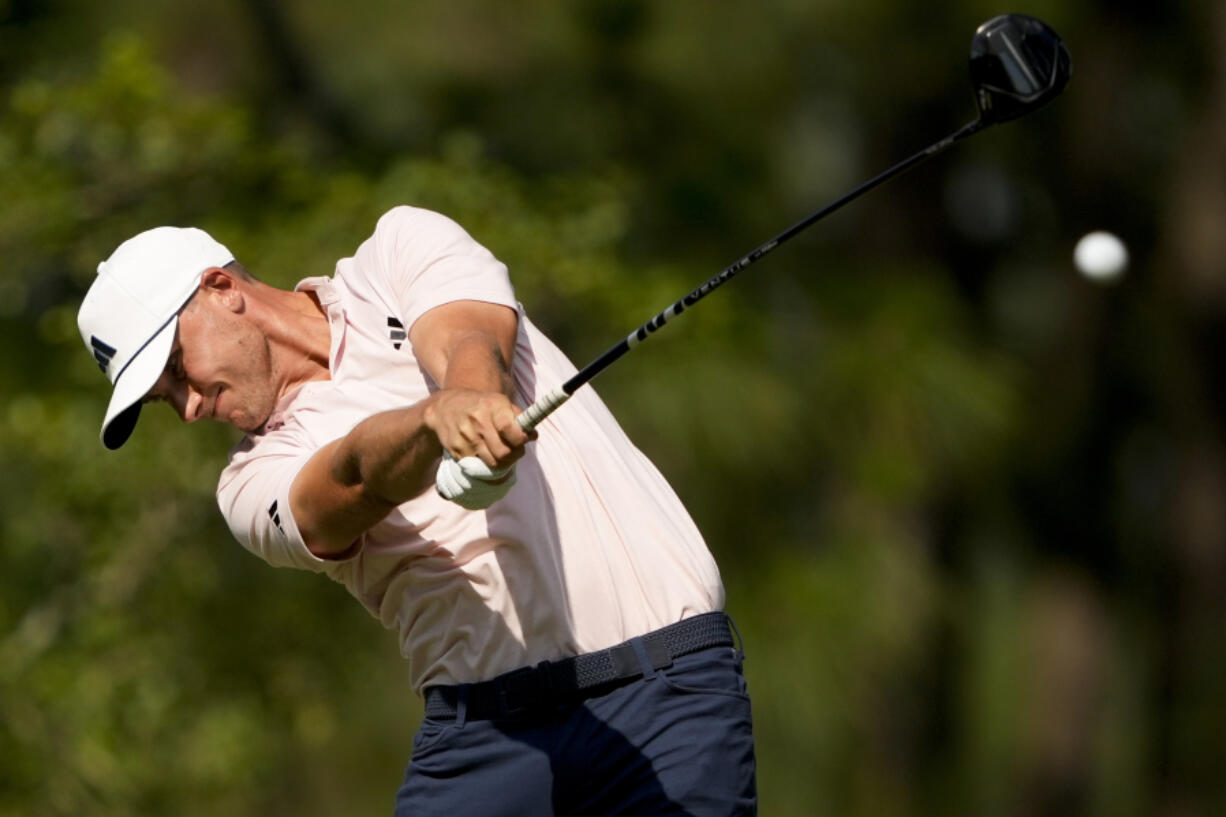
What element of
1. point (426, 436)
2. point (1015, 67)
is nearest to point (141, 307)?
point (426, 436)

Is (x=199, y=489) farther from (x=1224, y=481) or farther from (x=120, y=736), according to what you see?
(x=1224, y=481)

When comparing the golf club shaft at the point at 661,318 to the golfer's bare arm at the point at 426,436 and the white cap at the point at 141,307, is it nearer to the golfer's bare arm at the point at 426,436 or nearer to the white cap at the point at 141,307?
the golfer's bare arm at the point at 426,436

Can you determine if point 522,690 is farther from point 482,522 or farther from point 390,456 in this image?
point 390,456

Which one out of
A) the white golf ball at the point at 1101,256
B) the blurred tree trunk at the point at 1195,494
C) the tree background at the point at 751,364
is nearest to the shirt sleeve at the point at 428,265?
the white golf ball at the point at 1101,256

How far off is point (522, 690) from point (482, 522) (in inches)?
10.0

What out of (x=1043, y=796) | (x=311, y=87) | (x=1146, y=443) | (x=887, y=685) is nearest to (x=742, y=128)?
(x=311, y=87)

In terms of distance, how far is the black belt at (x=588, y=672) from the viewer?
2.92 metres

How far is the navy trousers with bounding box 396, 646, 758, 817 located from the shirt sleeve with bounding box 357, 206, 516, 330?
605mm

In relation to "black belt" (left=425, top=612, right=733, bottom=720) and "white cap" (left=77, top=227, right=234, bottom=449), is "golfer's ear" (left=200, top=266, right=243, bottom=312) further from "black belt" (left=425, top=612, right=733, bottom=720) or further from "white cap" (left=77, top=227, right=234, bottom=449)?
"black belt" (left=425, top=612, right=733, bottom=720)

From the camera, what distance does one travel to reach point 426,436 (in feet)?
8.52

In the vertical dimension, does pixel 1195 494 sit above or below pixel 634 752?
above

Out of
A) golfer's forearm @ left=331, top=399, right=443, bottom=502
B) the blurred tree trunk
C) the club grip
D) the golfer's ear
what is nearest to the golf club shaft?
the club grip

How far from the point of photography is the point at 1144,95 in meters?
11.9

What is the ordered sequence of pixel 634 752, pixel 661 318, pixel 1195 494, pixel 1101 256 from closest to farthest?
pixel 661 318
pixel 634 752
pixel 1101 256
pixel 1195 494
